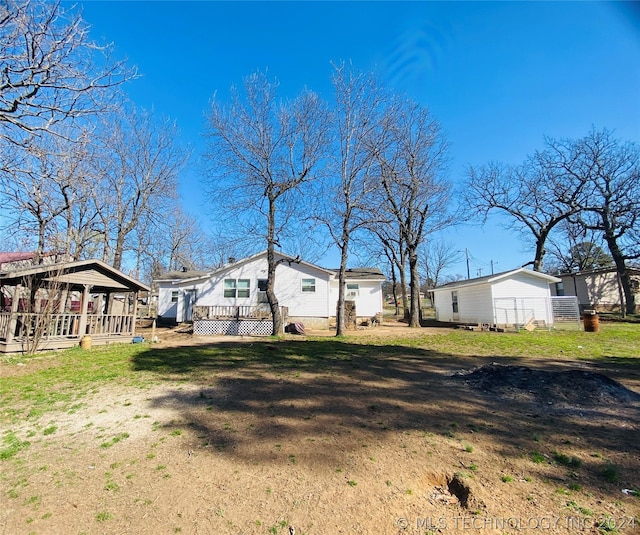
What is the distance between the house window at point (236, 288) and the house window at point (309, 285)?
355cm

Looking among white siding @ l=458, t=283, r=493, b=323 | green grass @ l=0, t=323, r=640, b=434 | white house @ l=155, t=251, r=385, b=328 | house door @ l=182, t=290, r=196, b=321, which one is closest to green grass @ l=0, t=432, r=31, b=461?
green grass @ l=0, t=323, r=640, b=434

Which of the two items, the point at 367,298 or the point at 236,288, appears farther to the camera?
the point at 367,298

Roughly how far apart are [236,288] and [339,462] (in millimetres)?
18467

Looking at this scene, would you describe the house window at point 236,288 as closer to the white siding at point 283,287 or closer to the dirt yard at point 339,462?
the white siding at point 283,287

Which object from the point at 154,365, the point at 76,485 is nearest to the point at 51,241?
the point at 154,365

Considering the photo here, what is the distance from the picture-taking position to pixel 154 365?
918 cm

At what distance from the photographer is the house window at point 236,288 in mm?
21203

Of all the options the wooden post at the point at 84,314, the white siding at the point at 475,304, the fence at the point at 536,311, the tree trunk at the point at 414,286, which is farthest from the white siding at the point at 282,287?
the fence at the point at 536,311

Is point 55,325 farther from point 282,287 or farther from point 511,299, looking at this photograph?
point 511,299

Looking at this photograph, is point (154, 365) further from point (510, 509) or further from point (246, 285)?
point (246, 285)

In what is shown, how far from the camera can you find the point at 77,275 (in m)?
→ 13.3

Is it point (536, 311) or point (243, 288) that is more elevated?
point (243, 288)

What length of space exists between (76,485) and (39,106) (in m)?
6.27

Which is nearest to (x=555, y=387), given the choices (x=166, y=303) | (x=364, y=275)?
(x=364, y=275)
